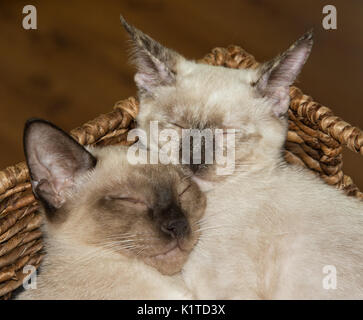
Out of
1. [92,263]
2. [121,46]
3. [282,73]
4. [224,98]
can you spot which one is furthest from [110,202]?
[121,46]

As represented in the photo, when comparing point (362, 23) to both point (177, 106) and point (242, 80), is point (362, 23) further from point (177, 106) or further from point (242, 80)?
point (177, 106)

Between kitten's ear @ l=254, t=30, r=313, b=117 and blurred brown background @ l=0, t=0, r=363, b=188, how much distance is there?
1.16m

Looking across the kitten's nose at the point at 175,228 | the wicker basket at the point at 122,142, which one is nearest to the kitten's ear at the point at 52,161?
the wicker basket at the point at 122,142

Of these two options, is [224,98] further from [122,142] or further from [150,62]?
[122,142]

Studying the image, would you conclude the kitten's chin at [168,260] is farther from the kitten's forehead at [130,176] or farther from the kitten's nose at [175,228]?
the kitten's forehead at [130,176]

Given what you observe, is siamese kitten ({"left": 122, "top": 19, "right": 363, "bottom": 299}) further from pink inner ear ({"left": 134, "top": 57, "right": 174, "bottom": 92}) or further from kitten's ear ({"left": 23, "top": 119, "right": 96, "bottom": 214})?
kitten's ear ({"left": 23, "top": 119, "right": 96, "bottom": 214})

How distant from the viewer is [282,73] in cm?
168

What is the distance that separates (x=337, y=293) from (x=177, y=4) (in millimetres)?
2386

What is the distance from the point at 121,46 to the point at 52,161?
1850 millimetres

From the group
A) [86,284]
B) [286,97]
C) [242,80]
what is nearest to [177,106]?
[242,80]

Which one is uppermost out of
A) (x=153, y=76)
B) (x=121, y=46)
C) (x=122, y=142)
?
(x=121, y=46)

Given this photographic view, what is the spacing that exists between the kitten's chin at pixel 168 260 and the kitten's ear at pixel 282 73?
2.15 ft

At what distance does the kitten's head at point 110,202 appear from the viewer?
1.36 metres
